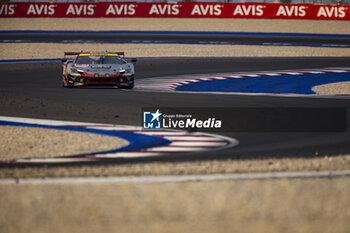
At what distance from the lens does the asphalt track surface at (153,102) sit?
914 centimetres

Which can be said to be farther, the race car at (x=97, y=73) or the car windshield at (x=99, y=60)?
the car windshield at (x=99, y=60)

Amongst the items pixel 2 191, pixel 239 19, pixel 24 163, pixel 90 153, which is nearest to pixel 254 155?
pixel 90 153

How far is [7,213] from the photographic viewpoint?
5602 millimetres

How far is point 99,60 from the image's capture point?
17078 mm

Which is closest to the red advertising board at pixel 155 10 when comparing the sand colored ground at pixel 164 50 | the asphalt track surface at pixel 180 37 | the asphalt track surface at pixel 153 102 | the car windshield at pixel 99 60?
the asphalt track surface at pixel 180 37

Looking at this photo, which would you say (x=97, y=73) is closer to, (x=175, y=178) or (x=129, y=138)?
(x=129, y=138)

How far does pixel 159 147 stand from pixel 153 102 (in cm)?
459

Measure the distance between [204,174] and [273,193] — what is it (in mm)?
1065

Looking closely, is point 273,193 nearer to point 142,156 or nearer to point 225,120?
point 142,156

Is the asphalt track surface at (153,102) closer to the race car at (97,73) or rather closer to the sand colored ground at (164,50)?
the race car at (97,73)

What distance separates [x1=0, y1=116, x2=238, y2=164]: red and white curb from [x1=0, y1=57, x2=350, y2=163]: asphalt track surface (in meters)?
0.30

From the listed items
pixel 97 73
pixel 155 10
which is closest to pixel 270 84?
pixel 97 73

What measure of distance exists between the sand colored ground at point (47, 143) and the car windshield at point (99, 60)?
20.6 ft

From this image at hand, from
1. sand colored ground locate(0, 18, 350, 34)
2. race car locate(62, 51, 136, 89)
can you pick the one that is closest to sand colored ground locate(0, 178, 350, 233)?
race car locate(62, 51, 136, 89)
